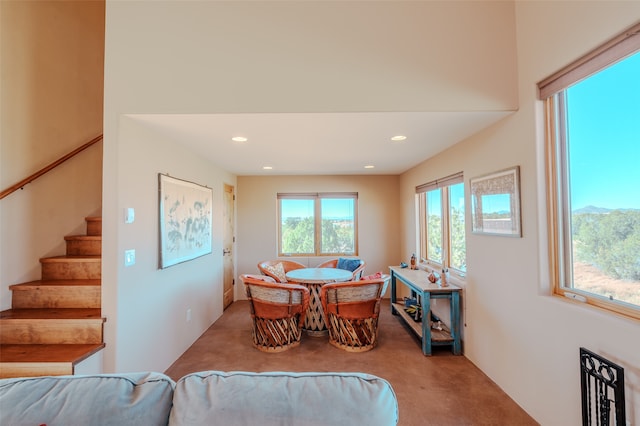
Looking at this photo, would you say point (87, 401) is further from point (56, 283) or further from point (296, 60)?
point (296, 60)

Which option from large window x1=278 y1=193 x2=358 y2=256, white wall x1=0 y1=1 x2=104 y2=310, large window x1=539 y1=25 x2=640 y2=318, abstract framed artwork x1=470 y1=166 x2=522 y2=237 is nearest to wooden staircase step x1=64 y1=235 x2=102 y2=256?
white wall x1=0 y1=1 x2=104 y2=310

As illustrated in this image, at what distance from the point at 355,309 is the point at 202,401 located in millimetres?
2339

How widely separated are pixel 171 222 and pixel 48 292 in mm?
1106

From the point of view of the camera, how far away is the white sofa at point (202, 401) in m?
0.90

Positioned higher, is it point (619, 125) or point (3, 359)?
point (619, 125)

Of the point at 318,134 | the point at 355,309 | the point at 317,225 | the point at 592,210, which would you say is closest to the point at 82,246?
the point at 318,134

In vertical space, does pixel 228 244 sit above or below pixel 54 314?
above

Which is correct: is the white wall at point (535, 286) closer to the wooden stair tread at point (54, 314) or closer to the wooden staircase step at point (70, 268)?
the wooden stair tread at point (54, 314)

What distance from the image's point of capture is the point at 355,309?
3.09m

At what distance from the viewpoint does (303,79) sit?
7.31 ft

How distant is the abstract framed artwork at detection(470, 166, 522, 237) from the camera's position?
2.23 metres

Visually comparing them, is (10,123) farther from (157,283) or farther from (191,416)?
(191,416)

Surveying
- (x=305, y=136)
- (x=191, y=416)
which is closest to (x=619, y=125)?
(x=305, y=136)

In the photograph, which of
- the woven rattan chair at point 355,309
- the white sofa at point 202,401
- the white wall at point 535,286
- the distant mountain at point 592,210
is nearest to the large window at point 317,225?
the woven rattan chair at point 355,309
